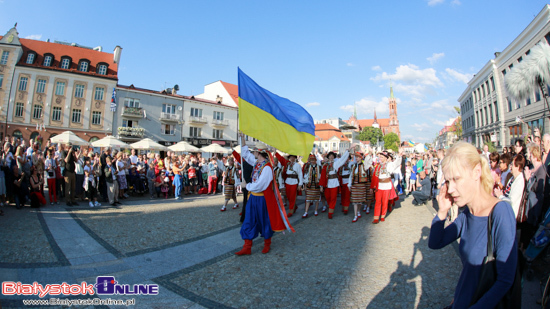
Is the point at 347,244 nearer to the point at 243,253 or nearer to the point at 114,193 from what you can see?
the point at 243,253

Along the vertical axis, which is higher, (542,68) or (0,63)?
(0,63)

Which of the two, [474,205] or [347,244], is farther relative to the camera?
[347,244]

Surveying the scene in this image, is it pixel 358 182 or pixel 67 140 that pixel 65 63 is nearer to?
pixel 67 140

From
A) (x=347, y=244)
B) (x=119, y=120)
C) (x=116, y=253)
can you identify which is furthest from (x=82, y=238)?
(x=119, y=120)

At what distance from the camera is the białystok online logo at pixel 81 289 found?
3561 mm

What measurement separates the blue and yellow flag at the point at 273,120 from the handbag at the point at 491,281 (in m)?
4.19

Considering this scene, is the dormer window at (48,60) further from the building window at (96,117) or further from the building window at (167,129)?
the building window at (167,129)

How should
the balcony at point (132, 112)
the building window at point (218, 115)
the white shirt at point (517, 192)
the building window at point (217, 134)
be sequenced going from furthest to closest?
the building window at point (218, 115)
the building window at point (217, 134)
the balcony at point (132, 112)
the white shirt at point (517, 192)

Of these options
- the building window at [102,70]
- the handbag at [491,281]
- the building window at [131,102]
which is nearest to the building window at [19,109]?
the building window at [102,70]

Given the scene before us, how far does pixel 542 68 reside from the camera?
4.28 m

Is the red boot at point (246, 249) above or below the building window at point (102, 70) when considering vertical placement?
below

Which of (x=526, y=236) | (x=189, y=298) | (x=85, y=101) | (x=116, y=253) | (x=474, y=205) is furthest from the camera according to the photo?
(x=85, y=101)

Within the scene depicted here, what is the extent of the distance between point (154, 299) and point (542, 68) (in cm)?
677

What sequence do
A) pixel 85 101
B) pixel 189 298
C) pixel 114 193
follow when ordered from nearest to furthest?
pixel 189 298 → pixel 114 193 → pixel 85 101
